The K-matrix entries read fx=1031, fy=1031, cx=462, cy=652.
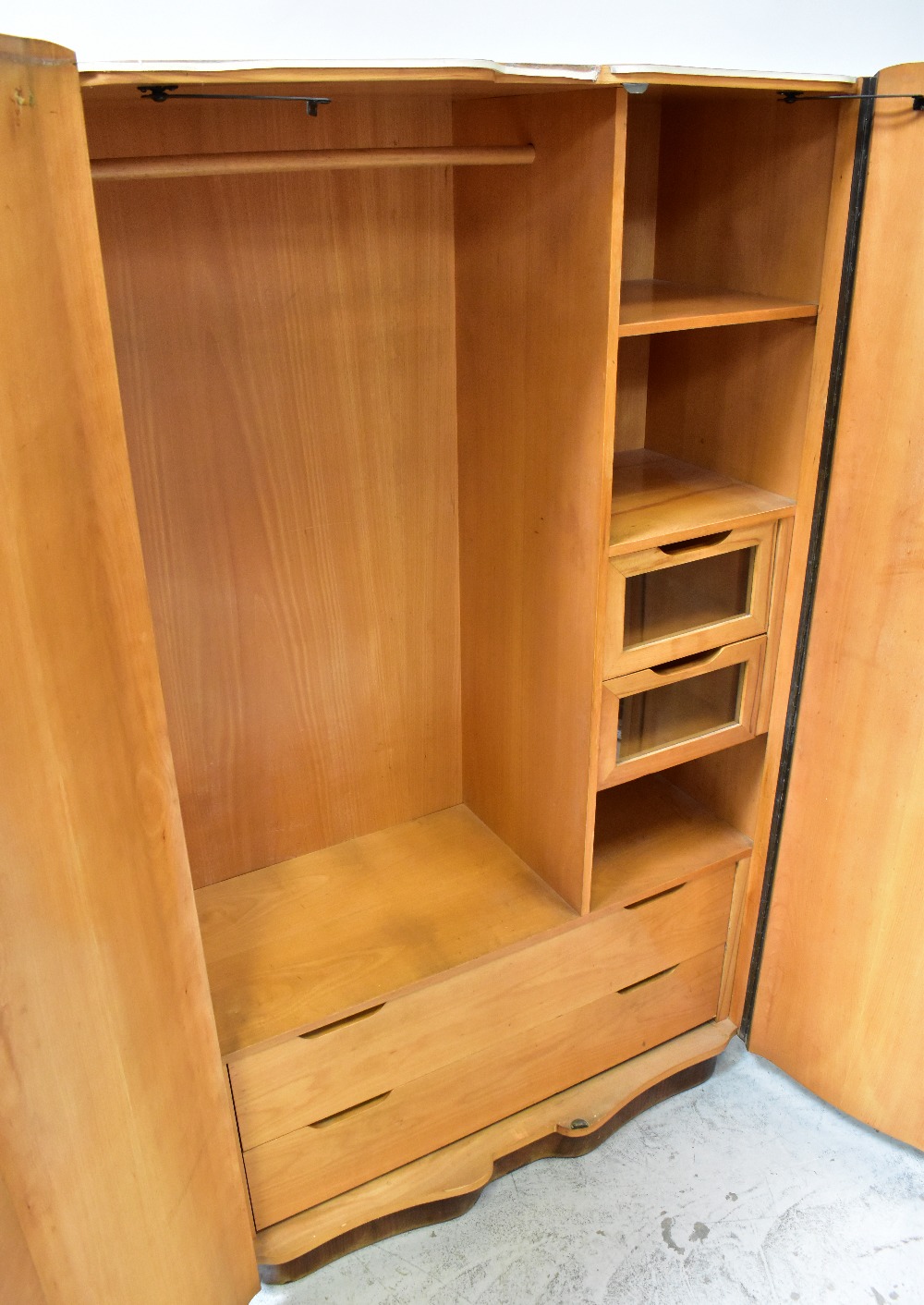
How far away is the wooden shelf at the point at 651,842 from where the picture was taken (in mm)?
1564

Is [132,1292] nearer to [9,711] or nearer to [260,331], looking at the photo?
[9,711]

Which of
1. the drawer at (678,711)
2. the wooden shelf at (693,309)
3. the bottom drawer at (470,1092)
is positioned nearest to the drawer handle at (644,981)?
the bottom drawer at (470,1092)

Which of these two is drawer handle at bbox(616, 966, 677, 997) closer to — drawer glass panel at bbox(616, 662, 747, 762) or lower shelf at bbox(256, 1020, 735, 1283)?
lower shelf at bbox(256, 1020, 735, 1283)

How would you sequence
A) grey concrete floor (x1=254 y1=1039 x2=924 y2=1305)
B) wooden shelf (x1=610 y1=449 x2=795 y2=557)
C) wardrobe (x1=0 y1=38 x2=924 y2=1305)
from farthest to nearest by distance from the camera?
grey concrete floor (x1=254 y1=1039 x2=924 y2=1305) < wooden shelf (x1=610 y1=449 x2=795 y2=557) < wardrobe (x1=0 y1=38 x2=924 y2=1305)

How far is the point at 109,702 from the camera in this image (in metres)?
0.97

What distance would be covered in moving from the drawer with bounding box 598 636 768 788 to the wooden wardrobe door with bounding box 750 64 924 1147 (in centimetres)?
9

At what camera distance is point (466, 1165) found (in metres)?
1.52

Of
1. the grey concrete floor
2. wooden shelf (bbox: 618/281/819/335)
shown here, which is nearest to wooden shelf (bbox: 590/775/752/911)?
the grey concrete floor

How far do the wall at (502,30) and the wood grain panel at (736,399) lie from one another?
37 centimetres

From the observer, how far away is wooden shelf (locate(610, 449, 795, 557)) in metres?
1.33

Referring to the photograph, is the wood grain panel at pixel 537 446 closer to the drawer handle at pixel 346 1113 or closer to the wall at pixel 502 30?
the wall at pixel 502 30

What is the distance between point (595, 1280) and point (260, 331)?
138 centimetres

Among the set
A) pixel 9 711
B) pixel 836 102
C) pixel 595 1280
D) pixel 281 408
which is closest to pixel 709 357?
pixel 836 102

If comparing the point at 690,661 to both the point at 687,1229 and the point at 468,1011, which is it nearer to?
the point at 468,1011
